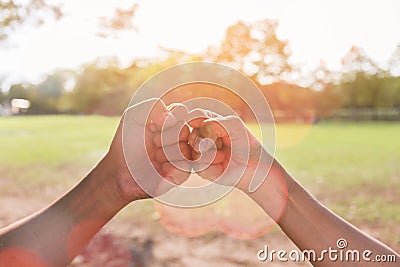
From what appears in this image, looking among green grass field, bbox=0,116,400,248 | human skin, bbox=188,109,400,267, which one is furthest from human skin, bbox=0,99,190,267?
green grass field, bbox=0,116,400,248

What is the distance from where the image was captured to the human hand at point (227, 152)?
5.29 ft

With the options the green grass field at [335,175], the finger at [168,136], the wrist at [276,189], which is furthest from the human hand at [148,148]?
the green grass field at [335,175]

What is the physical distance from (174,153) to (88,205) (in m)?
0.38

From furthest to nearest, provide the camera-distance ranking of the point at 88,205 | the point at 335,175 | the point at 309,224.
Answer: the point at 335,175 → the point at 88,205 → the point at 309,224

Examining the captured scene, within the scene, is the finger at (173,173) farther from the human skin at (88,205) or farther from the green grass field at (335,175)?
the green grass field at (335,175)

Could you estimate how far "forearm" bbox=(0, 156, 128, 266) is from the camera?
1.71 metres

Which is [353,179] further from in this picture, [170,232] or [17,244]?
[17,244]

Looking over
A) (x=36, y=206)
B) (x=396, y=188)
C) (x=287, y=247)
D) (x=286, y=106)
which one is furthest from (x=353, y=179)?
(x=286, y=106)

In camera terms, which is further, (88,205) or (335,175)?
(335,175)

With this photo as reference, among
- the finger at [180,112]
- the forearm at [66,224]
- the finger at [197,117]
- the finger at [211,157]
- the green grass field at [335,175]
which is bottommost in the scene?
the green grass field at [335,175]

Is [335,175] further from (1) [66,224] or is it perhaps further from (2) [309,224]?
(1) [66,224]

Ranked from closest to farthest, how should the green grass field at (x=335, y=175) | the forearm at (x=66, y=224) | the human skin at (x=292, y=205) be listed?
the human skin at (x=292, y=205) → the forearm at (x=66, y=224) → the green grass field at (x=335, y=175)

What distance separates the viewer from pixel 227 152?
1667 millimetres

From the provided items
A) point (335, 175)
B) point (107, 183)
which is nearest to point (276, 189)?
point (107, 183)
